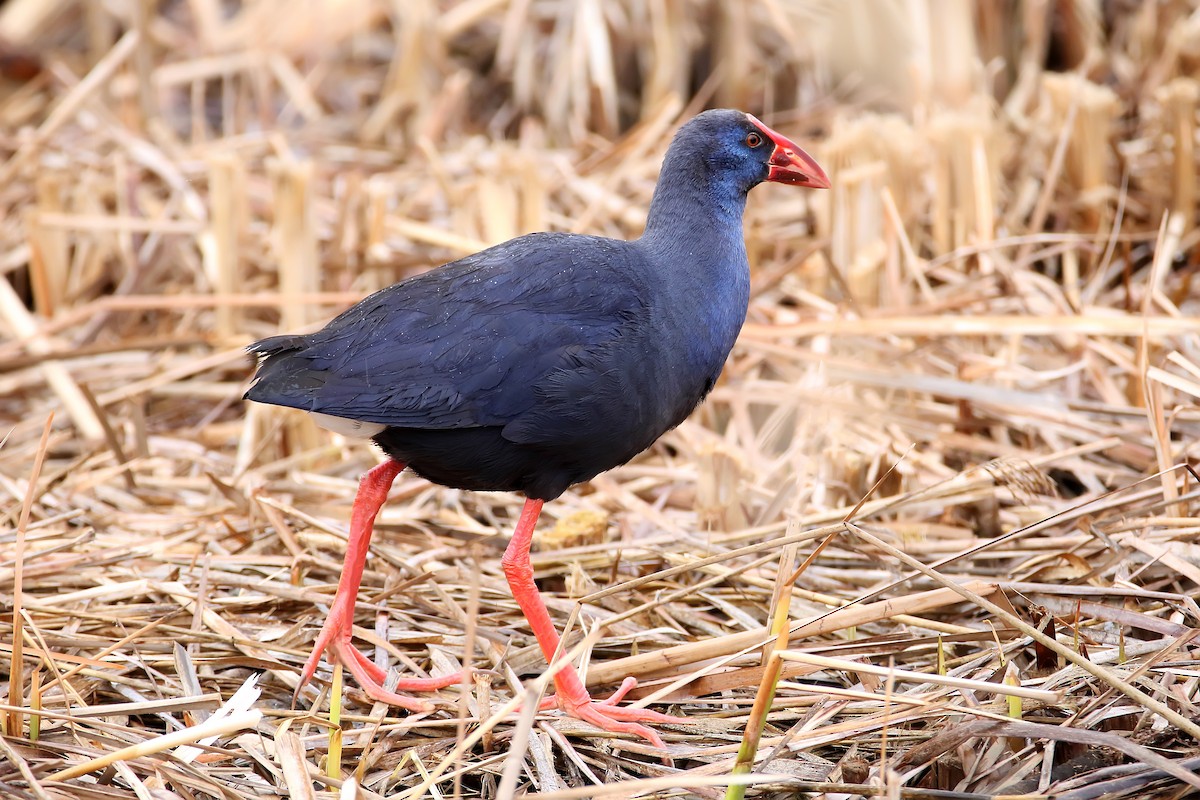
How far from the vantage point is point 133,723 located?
2.45 meters

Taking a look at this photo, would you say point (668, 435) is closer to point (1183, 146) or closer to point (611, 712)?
point (611, 712)

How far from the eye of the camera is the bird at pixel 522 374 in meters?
2.45

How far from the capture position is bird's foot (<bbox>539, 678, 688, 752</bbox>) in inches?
96.0

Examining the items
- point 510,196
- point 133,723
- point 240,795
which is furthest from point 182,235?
point 240,795

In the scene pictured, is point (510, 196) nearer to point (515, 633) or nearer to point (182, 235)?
point (182, 235)

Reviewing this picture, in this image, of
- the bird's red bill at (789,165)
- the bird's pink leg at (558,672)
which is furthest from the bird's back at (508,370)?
the bird's red bill at (789,165)

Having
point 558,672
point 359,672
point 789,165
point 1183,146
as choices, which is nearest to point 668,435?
point 789,165

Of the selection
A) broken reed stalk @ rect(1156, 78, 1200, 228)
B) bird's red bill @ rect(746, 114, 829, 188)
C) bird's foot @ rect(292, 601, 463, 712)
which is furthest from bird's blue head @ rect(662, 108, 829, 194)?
broken reed stalk @ rect(1156, 78, 1200, 228)

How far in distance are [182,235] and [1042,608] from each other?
3.44m

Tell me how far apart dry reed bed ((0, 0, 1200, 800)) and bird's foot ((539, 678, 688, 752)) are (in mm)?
37

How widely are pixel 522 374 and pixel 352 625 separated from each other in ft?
2.38

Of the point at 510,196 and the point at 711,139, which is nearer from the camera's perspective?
the point at 711,139

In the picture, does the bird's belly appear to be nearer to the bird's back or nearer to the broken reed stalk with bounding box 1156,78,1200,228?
the bird's back

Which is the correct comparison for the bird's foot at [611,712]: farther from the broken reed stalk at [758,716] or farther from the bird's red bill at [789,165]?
the bird's red bill at [789,165]
